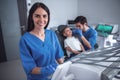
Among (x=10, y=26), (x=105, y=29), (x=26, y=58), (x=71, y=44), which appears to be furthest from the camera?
(x=10, y=26)

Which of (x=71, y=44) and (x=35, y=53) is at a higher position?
(x=35, y=53)

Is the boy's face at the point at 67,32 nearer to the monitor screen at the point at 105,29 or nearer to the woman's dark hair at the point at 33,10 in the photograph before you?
the woman's dark hair at the point at 33,10

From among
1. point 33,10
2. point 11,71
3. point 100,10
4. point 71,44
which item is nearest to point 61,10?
point 100,10

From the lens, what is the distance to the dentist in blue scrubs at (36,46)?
2.82 ft

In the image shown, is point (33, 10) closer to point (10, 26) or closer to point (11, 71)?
point (11, 71)

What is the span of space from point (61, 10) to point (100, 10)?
3.04 feet

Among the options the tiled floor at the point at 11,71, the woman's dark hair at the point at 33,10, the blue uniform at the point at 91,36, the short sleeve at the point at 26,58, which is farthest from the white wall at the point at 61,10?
the short sleeve at the point at 26,58

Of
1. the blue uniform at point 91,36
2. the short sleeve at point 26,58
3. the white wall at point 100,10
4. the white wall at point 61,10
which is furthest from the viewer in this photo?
the white wall at point 61,10

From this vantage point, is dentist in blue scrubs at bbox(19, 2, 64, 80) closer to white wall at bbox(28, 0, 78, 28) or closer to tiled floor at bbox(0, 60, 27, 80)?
tiled floor at bbox(0, 60, 27, 80)

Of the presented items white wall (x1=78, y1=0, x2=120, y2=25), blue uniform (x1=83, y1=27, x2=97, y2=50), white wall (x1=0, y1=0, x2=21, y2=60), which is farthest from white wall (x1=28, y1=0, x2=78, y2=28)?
blue uniform (x1=83, y1=27, x2=97, y2=50)

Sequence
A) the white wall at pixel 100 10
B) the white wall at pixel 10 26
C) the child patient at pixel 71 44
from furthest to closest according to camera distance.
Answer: the white wall at pixel 10 26
the white wall at pixel 100 10
the child patient at pixel 71 44

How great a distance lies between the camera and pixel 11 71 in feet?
8.91

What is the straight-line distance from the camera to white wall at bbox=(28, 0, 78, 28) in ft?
10.8

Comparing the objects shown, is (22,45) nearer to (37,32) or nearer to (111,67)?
(37,32)
